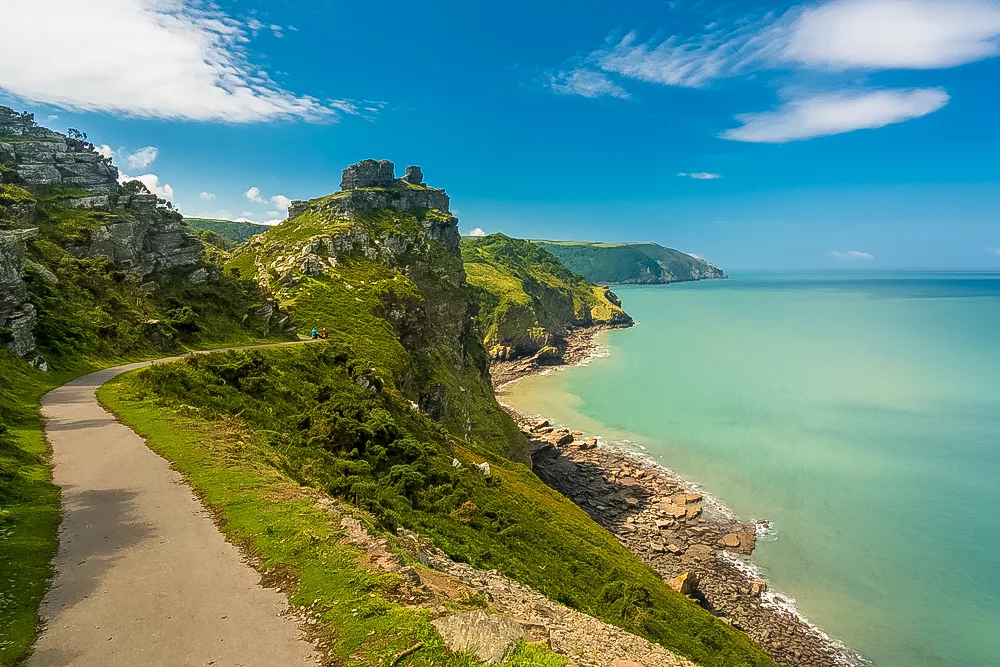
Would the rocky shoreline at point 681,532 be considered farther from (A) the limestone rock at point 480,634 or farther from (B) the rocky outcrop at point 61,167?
(B) the rocky outcrop at point 61,167

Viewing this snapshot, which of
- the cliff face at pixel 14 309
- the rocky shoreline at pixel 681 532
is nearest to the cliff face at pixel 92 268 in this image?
the cliff face at pixel 14 309

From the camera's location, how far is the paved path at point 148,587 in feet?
28.0

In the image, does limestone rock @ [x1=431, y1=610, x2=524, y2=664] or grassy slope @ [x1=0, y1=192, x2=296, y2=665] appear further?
grassy slope @ [x1=0, y1=192, x2=296, y2=665]

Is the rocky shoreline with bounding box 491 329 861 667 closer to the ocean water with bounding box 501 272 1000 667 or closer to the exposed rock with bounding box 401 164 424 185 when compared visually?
the ocean water with bounding box 501 272 1000 667

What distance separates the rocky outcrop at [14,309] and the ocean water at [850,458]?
56185 millimetres

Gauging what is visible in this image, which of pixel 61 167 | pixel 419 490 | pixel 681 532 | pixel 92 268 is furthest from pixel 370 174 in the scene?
pixel 419 490

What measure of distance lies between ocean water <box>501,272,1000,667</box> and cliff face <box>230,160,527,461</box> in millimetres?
29814

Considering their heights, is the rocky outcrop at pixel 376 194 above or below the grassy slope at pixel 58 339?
above

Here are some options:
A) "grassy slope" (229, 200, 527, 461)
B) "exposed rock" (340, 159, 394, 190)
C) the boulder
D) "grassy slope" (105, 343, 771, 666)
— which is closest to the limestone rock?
"grassy slope" (105, 343, 771, 666)

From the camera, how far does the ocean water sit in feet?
131

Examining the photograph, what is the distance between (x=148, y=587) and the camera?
10.2 meters

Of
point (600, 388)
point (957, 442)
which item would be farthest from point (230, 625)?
point (600, 388)

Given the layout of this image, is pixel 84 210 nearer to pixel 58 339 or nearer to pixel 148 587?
pixel 58 339

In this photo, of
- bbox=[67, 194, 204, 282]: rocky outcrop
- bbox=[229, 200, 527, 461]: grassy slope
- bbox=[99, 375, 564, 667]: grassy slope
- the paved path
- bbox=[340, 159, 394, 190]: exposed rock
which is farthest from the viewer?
bbox=[340, 159, 394, 190]: exposed rock
